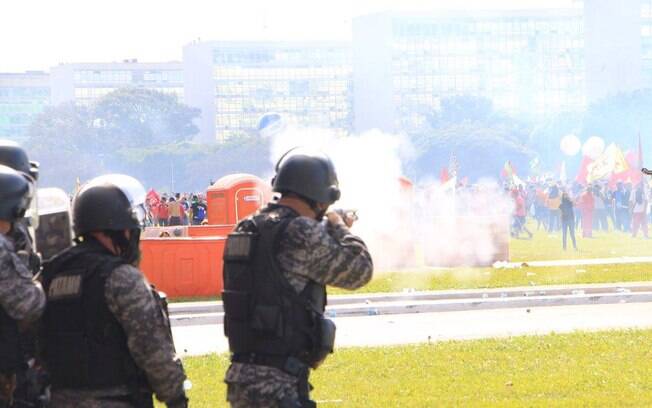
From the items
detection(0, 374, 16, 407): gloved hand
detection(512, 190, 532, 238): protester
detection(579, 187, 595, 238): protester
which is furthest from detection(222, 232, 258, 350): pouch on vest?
detection(512, 190, 532, 238): protester

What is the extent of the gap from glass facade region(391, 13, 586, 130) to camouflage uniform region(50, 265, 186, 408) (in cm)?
10211

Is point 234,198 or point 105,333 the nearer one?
point 105,333

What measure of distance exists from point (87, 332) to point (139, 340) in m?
0.21

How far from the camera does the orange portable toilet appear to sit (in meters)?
27.6

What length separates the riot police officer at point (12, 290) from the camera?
5328 millimetres

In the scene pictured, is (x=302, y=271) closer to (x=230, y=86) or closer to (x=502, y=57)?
(x=502, y=57)

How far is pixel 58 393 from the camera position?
5.30 metres

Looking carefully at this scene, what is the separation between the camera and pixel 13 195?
18.6ft

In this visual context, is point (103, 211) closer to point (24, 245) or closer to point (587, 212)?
point (24, 245)

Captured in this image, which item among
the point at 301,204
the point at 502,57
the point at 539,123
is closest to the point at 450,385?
the point at 301,204

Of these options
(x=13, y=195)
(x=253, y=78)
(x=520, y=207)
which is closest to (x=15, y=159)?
(x=13, y=195)

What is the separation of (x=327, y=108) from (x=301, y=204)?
12731 cm

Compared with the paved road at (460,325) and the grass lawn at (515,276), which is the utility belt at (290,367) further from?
the grass lawn at (515,276)

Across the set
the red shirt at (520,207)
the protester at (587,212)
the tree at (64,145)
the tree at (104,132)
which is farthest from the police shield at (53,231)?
the tree at (64,145)
